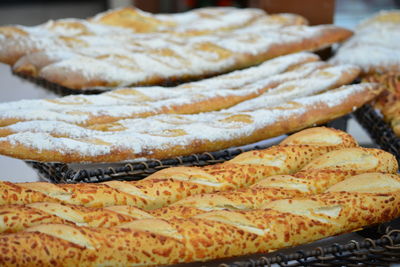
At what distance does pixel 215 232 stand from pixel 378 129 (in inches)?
37.8

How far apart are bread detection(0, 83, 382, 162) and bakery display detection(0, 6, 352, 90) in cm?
52

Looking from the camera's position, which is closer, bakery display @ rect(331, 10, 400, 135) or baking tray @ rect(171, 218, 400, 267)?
baking tray @ rect(171, 218, 400, 267)

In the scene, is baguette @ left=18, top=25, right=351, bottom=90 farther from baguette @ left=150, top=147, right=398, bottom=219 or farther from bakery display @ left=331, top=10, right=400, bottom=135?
baguette @ left=150, top=147, right=398, bottom=219

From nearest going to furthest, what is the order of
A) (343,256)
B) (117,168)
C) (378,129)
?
(343,256)
(117,168)
(378,129)

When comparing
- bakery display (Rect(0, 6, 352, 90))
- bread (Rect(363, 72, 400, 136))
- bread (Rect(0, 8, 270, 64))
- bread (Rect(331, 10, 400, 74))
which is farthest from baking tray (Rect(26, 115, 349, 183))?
bread (Rect(0, 8, 270, 64))

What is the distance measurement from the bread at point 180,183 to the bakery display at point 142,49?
35.9 inches

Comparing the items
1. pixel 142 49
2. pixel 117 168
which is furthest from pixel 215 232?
pixel 142 49

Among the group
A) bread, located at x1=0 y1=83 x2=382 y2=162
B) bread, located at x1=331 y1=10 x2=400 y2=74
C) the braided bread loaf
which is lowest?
bread, located at x1=0 y1=83 x2=382 y2=162

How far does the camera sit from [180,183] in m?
1.35

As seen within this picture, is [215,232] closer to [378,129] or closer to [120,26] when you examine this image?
[378,129]

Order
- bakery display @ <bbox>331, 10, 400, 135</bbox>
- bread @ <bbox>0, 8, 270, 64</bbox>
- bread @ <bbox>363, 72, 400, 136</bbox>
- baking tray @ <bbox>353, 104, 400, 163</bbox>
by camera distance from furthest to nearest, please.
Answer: bread @ <bbox>0, 8, 270, 64</bbox>
bakery display @ <bbox>331, 10, 400, 135</bbox>
bread @ <bbox>363, 72, 400, 136</bbox>
baking tray @ <bbox>353, 104, 400, 163</bbox>

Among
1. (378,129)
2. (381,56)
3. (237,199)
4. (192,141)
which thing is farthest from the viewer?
(381,56)

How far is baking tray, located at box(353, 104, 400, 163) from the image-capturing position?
1.72 m

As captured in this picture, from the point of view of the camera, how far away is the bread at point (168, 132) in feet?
5.19
